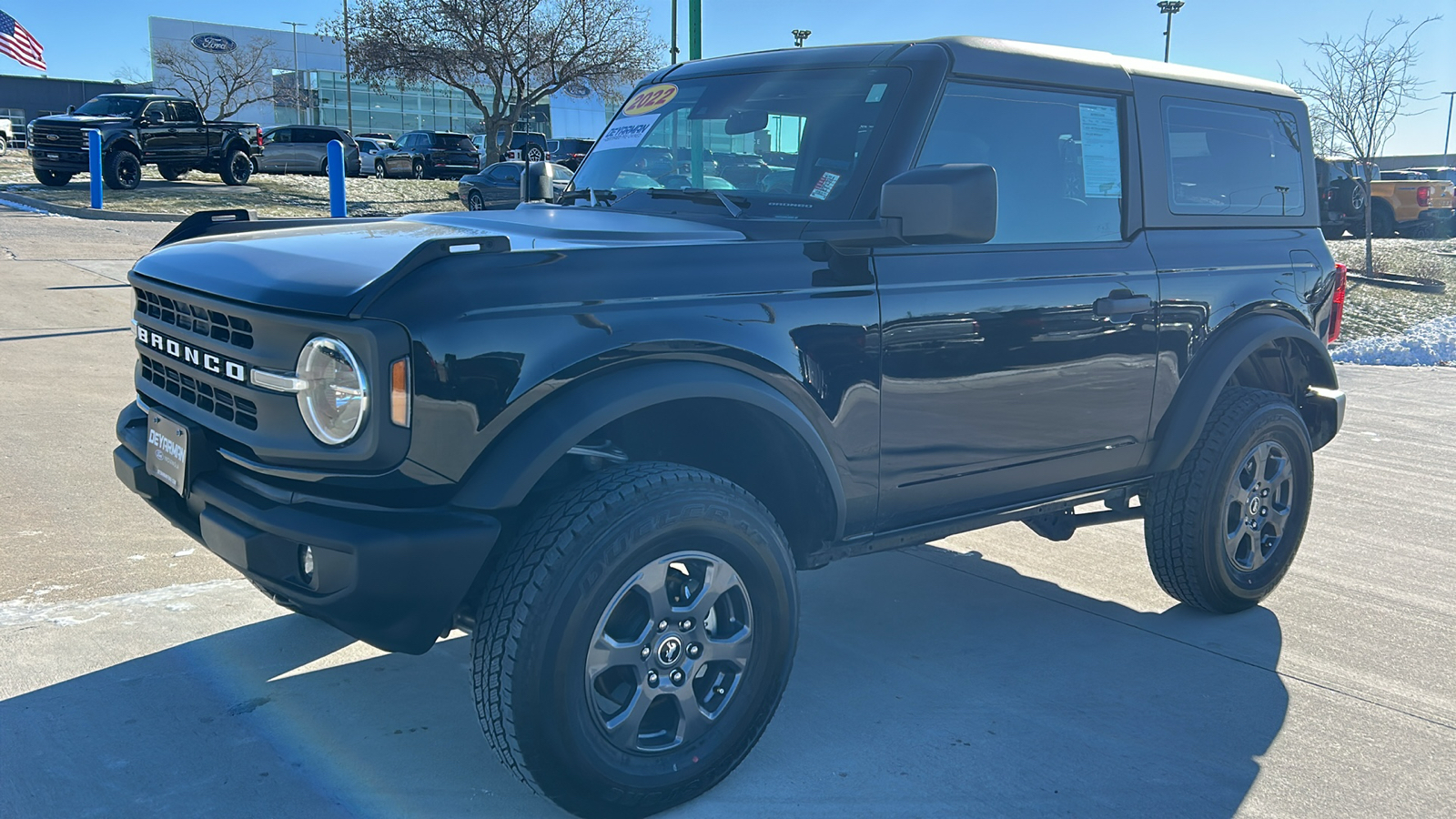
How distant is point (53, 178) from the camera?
24.4 m

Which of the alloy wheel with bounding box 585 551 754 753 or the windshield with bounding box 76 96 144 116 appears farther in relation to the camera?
the windshield with bounding box 76 96 144 116

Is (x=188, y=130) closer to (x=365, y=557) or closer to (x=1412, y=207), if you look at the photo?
(x=365, y=557)

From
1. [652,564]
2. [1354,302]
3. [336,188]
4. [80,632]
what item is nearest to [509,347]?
[652,564]

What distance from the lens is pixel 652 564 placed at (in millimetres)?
2805

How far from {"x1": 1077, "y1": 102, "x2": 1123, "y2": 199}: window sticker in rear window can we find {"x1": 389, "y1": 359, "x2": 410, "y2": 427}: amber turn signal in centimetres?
247

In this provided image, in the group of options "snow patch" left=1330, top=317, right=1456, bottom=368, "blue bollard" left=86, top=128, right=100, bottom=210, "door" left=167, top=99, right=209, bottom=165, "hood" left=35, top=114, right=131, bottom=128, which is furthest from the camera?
"door" left=167, top=99, right=209, bottom=165

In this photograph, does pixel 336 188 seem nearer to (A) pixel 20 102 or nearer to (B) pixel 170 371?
(B) pixel 170 371

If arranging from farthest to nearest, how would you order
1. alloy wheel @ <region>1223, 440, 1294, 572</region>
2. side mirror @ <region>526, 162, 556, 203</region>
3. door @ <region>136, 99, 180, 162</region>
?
door @ <region>136, 99, 180, 162</region> < side mirror @ <region>526, 162, 556, 203</region> < alloy wheel @ <region>1223, 440, 1294, 572</region>

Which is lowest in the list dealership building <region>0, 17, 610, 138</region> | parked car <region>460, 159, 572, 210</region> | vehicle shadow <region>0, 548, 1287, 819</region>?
vehicle shadow <region>0, 548, 1287, 819</region>

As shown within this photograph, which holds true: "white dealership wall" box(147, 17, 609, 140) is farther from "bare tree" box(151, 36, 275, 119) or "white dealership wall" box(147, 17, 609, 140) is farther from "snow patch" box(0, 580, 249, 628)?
"snow patch" box(0, 580, 249, 628)

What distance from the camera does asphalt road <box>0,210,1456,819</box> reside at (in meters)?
3.04

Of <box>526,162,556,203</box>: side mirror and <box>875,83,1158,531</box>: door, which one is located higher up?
<box>526,162,556,203</box>: side mirror

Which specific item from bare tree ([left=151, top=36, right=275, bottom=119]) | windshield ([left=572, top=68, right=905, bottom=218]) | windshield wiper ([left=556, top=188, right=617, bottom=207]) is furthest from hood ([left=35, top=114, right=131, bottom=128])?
bare tree ([left=151, top=36, right=275, bottom=119])

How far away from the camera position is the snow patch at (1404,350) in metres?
11.5
